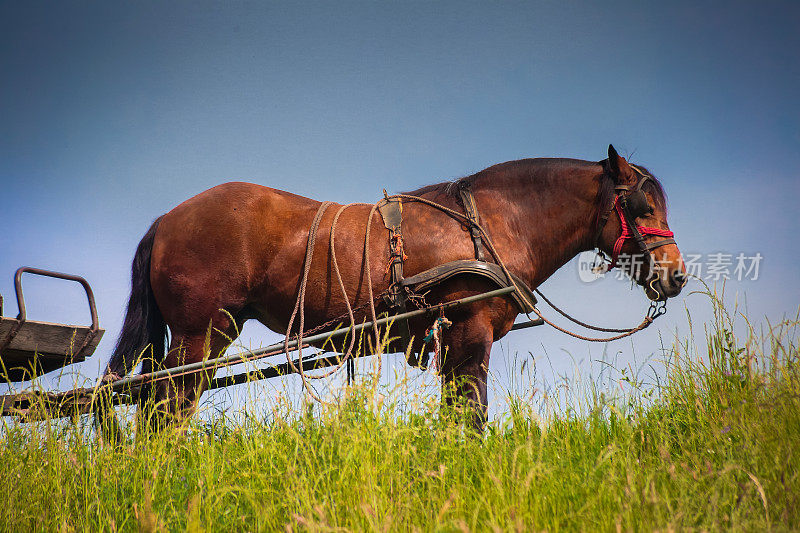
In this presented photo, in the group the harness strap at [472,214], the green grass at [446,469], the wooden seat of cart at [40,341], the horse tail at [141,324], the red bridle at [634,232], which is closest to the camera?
the green grass at [446,469]

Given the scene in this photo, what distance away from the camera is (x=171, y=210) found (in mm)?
4281

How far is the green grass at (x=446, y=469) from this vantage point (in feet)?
6.67

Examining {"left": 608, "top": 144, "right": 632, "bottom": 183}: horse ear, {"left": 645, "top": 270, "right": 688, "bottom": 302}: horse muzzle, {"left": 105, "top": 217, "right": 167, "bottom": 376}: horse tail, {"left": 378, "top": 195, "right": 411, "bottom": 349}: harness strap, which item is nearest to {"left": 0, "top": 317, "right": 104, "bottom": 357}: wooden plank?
{"left": 105, "top": 217, "right": 167, "bottom": 376}: horse tail

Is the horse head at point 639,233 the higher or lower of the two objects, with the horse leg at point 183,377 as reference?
higher

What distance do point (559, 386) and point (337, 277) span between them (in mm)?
1636

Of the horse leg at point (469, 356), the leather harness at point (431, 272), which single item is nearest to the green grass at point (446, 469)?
the horse leg at point (469, 356)

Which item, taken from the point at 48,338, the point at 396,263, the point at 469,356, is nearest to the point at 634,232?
the point at 469,356

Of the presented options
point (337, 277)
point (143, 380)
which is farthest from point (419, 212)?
point (143, 380)

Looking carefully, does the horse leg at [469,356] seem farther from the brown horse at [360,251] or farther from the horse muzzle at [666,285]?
the horse muzzle at [666,285]

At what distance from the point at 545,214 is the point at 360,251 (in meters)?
1.39

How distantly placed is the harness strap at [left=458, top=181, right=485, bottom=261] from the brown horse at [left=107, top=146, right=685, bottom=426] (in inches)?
1.9

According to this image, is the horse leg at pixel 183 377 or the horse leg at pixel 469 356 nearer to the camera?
the horse leg at pixel 469 356

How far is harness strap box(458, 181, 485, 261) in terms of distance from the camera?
3.78 meters

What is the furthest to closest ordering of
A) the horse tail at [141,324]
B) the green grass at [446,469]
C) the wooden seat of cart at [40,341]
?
1. the horse tail at [141,324]
2. the wooden seat of cart at [40,341]
3. the green grass at [446,469]
